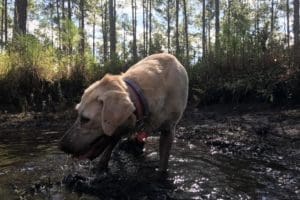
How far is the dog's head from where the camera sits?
3969 millimetres

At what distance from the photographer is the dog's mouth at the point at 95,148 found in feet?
13.9

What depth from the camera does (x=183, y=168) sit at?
5.56 metres

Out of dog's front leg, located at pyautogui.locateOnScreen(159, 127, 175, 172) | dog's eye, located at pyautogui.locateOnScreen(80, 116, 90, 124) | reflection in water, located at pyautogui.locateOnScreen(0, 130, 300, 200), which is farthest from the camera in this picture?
dog's front leg, located at pyautogui.locateOnScreen(159, 127, 175, 172)

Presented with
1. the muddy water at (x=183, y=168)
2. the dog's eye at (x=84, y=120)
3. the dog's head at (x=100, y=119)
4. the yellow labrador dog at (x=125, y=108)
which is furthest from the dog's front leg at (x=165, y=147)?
the dog's eye at (x=84, y=120)

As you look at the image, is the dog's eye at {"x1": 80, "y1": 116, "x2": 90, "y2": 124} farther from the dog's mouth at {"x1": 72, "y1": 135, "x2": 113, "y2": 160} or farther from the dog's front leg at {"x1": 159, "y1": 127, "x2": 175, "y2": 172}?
the dog's front leg at {"x1": 159, "y1": 127, "x2": 175, "y2": 172}

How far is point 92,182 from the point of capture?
4938 mm

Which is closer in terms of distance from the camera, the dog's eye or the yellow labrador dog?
the yellow labrador dog

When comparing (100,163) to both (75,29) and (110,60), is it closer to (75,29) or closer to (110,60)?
(110,60)

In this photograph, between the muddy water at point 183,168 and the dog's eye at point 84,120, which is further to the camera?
the muddy water at point 183,168

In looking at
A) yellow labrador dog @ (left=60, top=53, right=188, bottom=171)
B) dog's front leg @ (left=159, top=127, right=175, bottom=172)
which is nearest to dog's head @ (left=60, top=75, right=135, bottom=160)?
yellow labrador dog @ (left=60, top=53, right=188, bottom=171)

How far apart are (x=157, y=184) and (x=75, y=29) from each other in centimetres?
959

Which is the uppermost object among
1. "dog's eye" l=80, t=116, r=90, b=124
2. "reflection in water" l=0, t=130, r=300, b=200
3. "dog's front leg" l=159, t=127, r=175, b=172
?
"dog's eye" l=80, t=116, r=90, b=124

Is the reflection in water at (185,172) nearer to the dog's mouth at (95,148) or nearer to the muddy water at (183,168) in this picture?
the muddy water at (183,168)

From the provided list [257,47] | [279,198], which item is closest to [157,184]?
[279,198]
